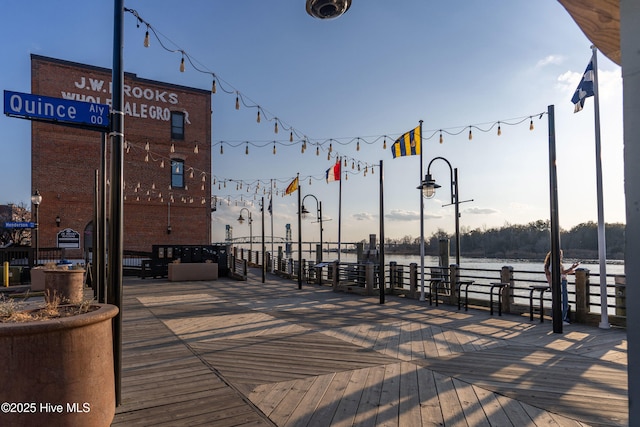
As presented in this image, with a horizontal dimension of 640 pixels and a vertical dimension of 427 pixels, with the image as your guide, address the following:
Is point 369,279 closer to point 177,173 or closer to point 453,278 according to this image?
point 453,278

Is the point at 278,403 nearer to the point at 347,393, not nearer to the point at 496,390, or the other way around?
the point at 347,393

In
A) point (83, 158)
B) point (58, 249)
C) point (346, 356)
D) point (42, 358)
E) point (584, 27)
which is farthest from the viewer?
point (83, 158)

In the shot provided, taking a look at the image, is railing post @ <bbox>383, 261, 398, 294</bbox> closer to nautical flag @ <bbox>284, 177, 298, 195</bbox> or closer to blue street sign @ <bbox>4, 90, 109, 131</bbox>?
nautical flag @ <bbox>284, 177, 298, 195</bbox>

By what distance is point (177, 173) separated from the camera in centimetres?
2925

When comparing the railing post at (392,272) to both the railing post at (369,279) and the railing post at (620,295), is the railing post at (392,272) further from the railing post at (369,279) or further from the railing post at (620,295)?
the railing post at (620,295)

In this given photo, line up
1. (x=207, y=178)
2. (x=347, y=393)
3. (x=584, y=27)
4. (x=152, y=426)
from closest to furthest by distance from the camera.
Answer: (x=584, y=27)
(x=152, y=426)
(x=347, y=393)
(x=207, y=178)

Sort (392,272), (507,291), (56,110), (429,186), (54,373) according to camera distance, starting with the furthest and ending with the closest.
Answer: (392,272) < (429,186) < (507,291) < (56,110) < (54,373)

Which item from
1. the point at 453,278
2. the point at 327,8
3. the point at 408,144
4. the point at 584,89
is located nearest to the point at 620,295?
the point at 453,278

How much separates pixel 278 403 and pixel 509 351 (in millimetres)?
3978

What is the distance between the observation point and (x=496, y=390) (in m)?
4.45

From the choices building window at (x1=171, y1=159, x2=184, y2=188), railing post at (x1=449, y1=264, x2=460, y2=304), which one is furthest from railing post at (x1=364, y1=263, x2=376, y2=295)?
building window at (x1=171, y1=159, x2=184, y2=188)

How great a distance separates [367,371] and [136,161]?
26850 mm

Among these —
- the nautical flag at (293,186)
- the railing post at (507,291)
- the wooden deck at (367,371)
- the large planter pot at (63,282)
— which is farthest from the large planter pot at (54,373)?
the nautical flag at (293,186)

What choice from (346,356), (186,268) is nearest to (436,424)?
(346,356)
